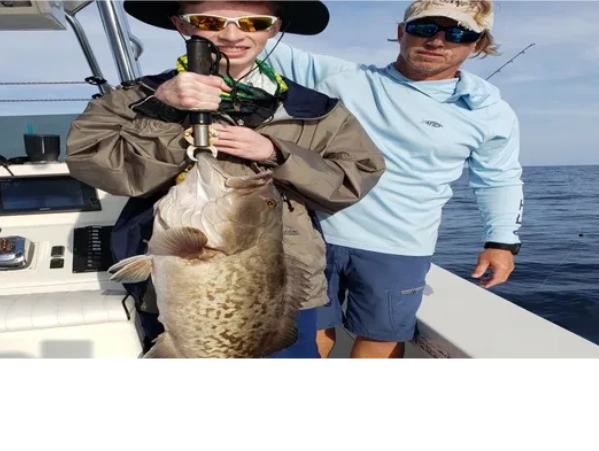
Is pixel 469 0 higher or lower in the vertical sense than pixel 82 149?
higher

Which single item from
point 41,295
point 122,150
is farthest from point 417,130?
point 41,295

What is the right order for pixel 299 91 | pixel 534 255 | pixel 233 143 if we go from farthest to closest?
pixel 534 255 < pixel 299 91 < pixel 233 143

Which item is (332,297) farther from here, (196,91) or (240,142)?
(196,91)

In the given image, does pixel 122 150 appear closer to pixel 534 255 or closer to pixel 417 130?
pixel 417 130

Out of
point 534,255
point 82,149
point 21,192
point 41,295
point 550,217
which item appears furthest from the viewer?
point 550,217

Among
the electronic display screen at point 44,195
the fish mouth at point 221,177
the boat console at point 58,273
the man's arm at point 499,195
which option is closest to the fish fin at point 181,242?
the fish mouth at point 221,177

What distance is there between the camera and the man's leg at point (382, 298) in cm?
245

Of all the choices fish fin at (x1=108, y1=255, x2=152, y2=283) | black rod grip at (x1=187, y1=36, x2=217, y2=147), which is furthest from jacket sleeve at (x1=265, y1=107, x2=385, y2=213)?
fish fin at (x1=108, y1=255, x2=152, y2=283)

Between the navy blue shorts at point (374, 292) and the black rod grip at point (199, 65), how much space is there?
1.15 meters

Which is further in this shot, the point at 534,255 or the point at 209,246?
the point at 534,255

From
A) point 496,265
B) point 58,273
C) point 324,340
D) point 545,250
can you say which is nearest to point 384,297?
point 324,340
